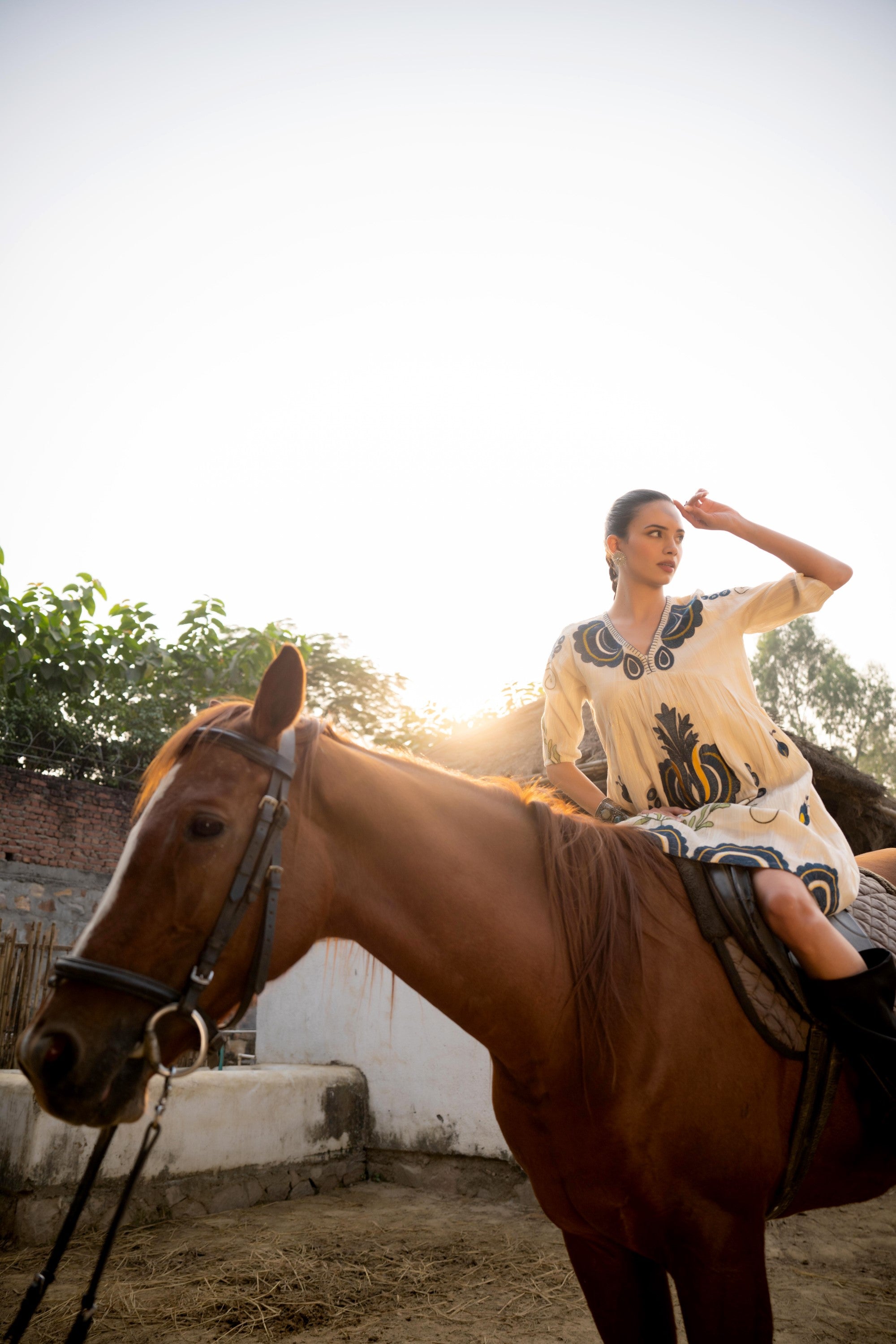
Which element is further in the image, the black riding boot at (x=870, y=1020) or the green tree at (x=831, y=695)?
the green tree at (x=831, y=695)

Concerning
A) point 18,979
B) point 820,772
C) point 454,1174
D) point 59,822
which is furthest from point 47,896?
point 820,772

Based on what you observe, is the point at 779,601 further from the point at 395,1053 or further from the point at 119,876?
the point at 395,1053

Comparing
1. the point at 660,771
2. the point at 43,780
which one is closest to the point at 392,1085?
the point at 660,771

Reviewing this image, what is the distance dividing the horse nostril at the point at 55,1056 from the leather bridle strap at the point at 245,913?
101 mm

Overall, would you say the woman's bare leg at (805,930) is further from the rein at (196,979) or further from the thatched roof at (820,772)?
the thatched roof at (820,772)

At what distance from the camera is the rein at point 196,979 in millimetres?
1474

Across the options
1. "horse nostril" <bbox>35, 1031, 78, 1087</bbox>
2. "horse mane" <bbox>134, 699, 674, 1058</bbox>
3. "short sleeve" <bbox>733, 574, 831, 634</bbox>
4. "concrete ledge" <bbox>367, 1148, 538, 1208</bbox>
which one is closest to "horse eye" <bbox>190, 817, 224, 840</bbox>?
"horse mane" <bbox>134, 699, 674, 1058</bbox>

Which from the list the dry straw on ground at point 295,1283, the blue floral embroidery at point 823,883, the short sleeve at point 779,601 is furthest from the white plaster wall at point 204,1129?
the short sleeve at point 779,601

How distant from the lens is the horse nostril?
1.42 metres

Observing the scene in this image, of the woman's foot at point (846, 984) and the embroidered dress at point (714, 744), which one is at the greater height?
the embroidered dress at point (714, 744)

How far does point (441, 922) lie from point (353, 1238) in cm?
468

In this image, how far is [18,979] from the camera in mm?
7031

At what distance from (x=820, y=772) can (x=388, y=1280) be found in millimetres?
4462

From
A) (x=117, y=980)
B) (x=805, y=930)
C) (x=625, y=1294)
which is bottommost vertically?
(x=625, y=1294)
